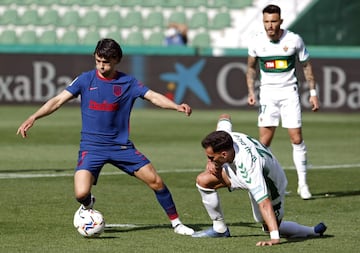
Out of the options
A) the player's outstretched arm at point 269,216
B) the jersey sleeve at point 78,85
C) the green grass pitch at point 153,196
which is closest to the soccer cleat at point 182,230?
the green grass pitch at point 153,196

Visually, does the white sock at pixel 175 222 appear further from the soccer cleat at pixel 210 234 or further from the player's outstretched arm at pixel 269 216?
the player's outstretched arm at pixel 269 216

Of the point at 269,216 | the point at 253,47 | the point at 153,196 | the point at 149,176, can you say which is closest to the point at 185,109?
the point at 149,176

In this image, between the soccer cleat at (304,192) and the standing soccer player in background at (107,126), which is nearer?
the standing soccer player in background at (107,126)

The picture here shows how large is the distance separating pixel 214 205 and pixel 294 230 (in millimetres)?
739

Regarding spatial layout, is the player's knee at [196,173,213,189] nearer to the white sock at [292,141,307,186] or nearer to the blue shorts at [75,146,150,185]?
the blue shorts at [75,146,150,185]

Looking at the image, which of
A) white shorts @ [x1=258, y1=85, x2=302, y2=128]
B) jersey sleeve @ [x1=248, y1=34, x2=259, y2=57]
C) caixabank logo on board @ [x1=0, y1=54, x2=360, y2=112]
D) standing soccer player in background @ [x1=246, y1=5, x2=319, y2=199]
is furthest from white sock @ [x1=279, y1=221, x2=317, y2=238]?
caixabank logo on board @ [x1=0, y1=54, x2=360, y2=112]

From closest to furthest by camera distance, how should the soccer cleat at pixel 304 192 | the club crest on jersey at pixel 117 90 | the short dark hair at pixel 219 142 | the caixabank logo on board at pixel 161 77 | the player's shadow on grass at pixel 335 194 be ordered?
the short dark hair at pixel 219 142
the club crest on jersey at pixel 117 90
the soccer cleat at pixel 304 192
the player's shadow on grass at pixel 335 194
the caixabank logo on board at pixel 161 77

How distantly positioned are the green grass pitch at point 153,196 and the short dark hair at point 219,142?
2.82 ft

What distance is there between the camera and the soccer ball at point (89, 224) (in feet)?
30.6

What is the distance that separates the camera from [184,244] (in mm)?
9039

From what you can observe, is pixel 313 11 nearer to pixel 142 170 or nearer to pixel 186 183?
pixel 186 183

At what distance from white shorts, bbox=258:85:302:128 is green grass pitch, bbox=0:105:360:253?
0.88m

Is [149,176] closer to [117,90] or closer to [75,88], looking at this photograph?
[117,90]

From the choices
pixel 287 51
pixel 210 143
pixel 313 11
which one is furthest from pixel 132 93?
pixel 313 11
